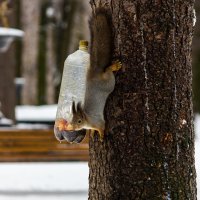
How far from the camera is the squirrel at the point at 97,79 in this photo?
2.58 meters

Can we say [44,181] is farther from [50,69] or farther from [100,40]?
[50,69]

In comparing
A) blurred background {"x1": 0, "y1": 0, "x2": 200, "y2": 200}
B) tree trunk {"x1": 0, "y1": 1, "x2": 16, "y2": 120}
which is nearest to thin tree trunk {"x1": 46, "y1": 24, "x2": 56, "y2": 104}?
blurred background {"x1": 0, "y1": 0, "x2": 200, "y2": 200}

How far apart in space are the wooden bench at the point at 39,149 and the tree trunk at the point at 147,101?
535 cm

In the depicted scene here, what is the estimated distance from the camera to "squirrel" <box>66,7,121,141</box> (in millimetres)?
2584

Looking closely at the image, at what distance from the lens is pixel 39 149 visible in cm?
817

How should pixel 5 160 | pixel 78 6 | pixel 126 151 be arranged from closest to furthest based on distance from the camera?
1. pixel 126 151
2. pixel 5 160
3. pixel 78 6

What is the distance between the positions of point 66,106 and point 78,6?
19920mm

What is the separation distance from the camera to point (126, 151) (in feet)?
9.10

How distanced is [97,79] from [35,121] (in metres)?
8.55

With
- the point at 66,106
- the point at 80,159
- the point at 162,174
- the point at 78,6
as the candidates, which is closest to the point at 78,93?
the point at 66,106

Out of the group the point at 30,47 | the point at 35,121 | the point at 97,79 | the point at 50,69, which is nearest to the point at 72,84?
the point at 97,79

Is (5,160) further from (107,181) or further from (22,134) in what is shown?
(107,181)

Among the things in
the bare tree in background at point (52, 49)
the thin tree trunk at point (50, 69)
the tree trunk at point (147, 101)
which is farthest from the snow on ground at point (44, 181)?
the thin tree trunk at point (50, 69)

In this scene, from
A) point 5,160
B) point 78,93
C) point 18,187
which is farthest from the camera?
point 5,160
